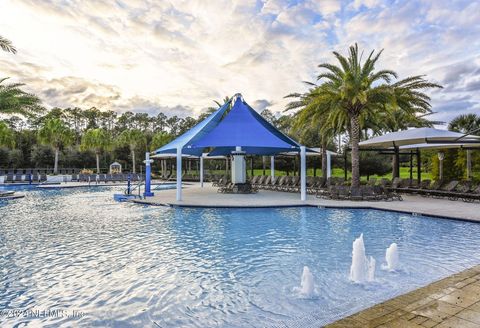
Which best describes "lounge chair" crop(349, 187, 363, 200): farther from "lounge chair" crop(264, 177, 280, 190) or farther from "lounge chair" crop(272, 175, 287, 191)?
"lounge chair" crop(264, 177, 280, 190)

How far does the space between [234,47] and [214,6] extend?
292 cm

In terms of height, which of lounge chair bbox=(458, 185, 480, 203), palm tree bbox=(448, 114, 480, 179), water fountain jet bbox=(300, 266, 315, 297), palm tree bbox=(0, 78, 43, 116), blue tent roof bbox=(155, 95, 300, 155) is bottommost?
water fountain jet bbox=(300, 266, 315, 297)

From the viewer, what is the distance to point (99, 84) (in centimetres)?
2142

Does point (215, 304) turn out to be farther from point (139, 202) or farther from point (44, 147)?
point (44, 147)

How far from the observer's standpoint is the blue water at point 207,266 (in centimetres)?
369

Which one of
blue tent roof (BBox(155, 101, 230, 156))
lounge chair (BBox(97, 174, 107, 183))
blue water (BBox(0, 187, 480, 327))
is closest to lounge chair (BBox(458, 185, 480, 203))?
blue water (BBox(0, 187, 480, 327))

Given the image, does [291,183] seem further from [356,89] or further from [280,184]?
[356,89]

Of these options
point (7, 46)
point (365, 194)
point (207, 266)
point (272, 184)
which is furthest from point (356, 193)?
point (7, 46)

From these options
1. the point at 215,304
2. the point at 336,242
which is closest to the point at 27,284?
the point at 215,304

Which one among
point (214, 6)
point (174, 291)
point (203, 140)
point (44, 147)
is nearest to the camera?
point (174, 291)

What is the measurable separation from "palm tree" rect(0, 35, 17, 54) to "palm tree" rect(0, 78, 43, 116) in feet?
14.2

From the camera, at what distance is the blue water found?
369 centimetres

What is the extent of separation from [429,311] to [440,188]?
44.5 ft

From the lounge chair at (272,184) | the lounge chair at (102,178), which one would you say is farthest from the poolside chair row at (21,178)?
the lounge chair at (272,184)
